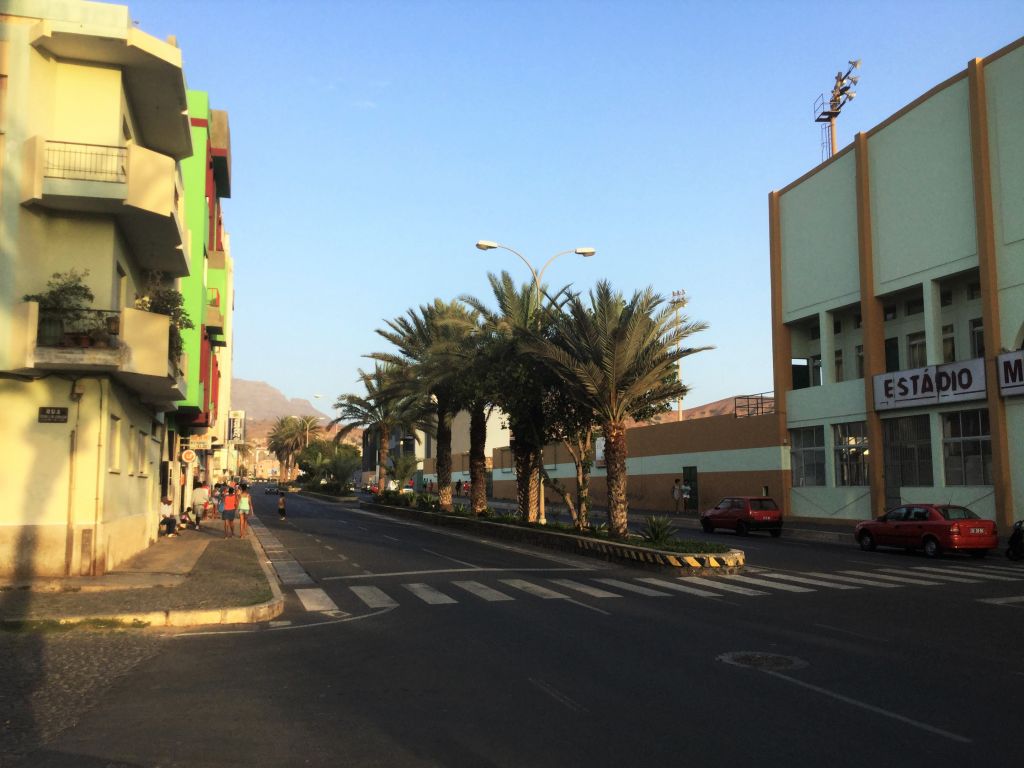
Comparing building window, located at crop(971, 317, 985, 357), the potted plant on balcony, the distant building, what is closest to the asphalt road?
the potted plant on balcony

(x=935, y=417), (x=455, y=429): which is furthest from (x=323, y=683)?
(x=455, y=429)

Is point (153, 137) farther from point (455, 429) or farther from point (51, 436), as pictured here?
point (455, 429)

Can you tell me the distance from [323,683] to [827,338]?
117 feet

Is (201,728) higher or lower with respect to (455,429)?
lower

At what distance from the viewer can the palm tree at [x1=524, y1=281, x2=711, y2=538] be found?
23.0 m

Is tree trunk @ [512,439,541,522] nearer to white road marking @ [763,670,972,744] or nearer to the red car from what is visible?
the red car

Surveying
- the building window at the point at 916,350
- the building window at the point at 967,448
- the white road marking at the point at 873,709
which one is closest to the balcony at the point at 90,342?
the white road marking at the point at 873,709

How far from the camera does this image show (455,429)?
98.2m

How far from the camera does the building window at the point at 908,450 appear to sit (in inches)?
1334

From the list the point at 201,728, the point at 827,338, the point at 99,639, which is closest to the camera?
the point at 201,728

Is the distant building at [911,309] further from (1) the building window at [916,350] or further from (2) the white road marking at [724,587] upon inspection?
(2) the white road marking at [724,587]

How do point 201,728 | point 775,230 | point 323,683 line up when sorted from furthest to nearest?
point 775,230
point 323,683
point 201,728

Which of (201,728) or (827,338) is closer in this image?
(201,728)

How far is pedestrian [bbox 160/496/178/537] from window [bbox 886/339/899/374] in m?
29.3
